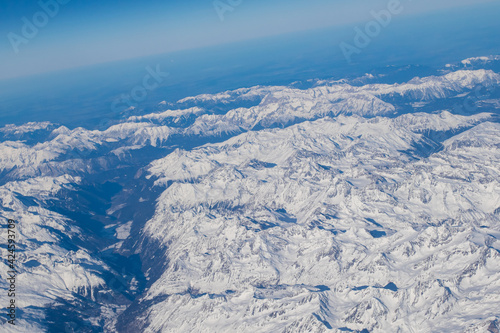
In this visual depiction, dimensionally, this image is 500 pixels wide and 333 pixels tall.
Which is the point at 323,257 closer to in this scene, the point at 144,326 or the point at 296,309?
the point at 296,309

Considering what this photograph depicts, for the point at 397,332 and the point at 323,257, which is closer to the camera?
the point at 397,332

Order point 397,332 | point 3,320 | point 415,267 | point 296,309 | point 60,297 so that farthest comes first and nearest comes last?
point 60,297, point 3,320, point 415,267, point 296,309, point 397,332

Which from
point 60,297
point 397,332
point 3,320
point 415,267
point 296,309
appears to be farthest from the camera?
point 60,297

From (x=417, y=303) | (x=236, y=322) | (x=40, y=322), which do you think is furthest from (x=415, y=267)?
(x=40, y=322)

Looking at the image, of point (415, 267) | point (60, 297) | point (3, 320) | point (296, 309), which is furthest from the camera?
point (60, 297)

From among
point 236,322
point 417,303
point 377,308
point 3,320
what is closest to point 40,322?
point 3,320

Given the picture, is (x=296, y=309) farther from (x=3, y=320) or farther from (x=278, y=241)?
(x=3, y=320)

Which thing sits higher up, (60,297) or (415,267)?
(60,297)

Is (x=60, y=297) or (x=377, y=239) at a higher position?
(x=60, y=297)

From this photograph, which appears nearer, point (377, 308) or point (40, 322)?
point (377, 308)
